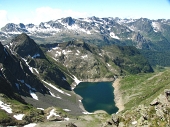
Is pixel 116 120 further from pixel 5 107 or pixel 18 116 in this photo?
pixel 5 107

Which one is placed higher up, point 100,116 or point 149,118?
point 100,116

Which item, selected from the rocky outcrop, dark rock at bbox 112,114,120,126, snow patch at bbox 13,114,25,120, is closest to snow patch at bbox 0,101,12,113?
snow patch at bbox 13,114,25,120

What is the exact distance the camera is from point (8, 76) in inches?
7667

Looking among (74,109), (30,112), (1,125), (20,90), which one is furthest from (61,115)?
(20,90)

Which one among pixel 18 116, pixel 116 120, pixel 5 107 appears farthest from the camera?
pixel 5 107

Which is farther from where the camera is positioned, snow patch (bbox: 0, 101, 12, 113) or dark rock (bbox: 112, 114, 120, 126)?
snow patch (bbox: 0, 101, 12, 113)

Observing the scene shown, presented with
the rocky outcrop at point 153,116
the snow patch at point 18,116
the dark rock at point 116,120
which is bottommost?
the rocky outcrop at point 153,116

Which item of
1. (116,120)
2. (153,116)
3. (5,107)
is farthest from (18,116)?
(153,116)

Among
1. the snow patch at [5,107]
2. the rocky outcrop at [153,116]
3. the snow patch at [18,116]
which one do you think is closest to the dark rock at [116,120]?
the rocky outcrop at [153,116]

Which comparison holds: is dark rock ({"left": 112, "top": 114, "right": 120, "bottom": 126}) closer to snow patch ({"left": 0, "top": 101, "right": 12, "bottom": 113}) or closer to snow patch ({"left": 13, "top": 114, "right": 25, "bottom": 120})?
snow patch ({"left": 13, "top": 114, "right": 25, "bottom": 120})

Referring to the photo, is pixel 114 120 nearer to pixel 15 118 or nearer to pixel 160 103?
pixel 160 103

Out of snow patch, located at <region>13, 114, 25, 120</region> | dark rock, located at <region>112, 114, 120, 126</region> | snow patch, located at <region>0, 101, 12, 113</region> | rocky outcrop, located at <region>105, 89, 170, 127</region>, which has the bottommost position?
rocky outcrop, located at <region>105, 89, 170, 127</region>

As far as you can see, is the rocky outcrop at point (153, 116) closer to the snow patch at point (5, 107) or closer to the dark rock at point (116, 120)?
the dark rock at point (116, 120)

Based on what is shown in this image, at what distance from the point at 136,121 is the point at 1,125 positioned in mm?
64139
